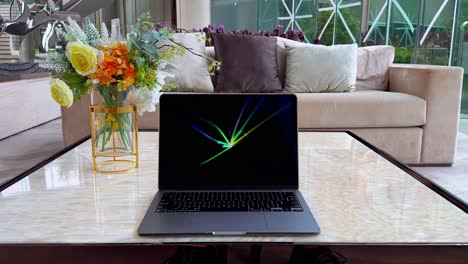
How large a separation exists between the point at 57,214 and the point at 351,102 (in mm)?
2051

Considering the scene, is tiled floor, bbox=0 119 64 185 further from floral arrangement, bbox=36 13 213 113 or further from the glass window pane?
the glass window pane

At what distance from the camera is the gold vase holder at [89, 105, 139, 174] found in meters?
1.17

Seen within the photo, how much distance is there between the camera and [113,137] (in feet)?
3.99

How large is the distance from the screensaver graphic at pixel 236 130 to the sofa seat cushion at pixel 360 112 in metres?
1.55

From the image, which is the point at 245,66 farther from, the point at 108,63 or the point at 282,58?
the point at 108,63

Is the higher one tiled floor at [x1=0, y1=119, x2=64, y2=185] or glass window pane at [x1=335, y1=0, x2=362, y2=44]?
glass window pane at [x1=335, y1=0, x2=362, y2=44]

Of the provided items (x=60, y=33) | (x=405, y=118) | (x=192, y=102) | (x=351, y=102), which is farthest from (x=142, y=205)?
(x=405, y=118)

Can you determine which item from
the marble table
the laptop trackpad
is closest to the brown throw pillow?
the marble table

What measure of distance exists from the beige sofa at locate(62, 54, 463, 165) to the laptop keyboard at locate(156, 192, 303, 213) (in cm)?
160

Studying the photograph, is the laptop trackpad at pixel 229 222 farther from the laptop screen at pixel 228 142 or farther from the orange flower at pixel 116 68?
the orange flower at pixel 116 68

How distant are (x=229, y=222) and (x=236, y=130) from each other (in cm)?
28

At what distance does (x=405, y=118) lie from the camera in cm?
255

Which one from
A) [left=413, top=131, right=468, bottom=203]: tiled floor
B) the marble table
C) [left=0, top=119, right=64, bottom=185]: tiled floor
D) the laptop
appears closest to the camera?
the marble table

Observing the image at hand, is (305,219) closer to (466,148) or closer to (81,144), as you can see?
(81,144)
